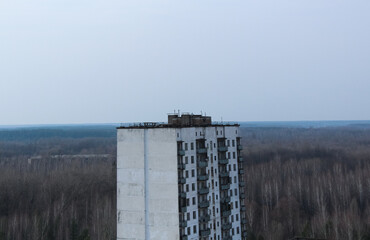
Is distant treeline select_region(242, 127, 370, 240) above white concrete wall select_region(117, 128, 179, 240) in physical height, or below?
below

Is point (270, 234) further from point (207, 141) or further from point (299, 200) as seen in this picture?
point (207, 141)

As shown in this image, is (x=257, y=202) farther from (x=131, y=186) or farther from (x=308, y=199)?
(x=131, y=186)

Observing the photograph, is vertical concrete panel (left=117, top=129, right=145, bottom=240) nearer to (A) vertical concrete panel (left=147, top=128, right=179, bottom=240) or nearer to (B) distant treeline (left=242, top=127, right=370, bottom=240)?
(A) vertical concrete panel (left=147, top=128, right=179, bottom=240)

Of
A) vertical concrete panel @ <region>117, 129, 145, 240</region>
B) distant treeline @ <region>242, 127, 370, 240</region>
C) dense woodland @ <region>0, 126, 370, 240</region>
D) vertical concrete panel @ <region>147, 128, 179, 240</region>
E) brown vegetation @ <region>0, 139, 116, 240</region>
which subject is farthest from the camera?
brown vegetation @ <region>0, 139, 116, 240</region>

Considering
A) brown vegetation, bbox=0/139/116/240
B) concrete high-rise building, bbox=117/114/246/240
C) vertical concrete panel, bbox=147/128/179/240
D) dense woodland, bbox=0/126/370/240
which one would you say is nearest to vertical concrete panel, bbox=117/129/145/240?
concrete high-rise building, bbox=117/114/246/240

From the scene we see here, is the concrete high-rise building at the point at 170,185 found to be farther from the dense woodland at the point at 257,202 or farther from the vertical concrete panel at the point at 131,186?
the dense woodland at the point at 257,202

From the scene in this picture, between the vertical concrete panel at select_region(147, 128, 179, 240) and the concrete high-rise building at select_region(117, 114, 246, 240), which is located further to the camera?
the concrete high-rise building at select_region(117, 114, 246, 240)

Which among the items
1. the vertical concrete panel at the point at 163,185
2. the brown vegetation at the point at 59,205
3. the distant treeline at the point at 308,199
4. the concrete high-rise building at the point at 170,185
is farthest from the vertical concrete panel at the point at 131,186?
the distant treeline at the point at 308,199

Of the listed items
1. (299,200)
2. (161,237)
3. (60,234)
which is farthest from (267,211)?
(161,237)
